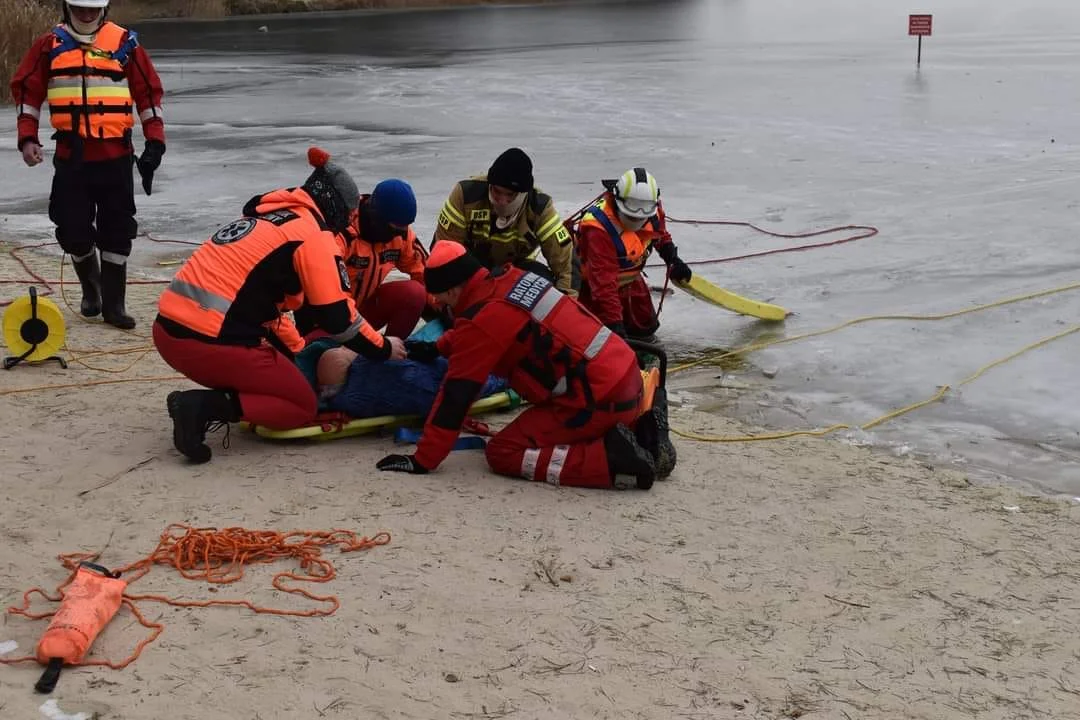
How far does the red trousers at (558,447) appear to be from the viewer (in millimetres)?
4992

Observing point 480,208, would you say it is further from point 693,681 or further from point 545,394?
point 693,681

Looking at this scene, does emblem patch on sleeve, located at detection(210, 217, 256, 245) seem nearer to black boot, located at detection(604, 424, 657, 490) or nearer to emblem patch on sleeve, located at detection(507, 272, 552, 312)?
emblem patch on sleeve, located at detection(507, 272, 552, 312)

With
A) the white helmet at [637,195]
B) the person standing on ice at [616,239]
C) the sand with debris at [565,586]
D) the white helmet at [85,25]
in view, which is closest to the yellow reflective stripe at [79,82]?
the white helmet at [85,25]

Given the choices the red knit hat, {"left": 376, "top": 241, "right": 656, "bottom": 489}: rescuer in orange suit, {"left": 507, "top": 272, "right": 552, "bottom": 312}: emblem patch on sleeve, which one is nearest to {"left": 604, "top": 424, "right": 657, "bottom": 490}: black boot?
{"left": 376, "top": 241, "right": 656, "bottom": 489}: rescuer in orange suit

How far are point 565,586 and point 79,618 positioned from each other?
1.49 meters

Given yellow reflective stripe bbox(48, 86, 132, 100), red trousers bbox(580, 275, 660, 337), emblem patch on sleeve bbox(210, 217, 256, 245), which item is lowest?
red trousers bbox(580, 275, 660, 337)

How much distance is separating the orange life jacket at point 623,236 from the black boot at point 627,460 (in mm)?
1829

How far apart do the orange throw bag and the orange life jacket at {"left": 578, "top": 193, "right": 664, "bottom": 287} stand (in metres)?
3.45

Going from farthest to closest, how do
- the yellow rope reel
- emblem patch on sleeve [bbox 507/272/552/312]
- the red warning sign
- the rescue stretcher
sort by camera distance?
the red warning sign
the yellow rope reel
the rescue stretcher
emblem patch on sleeve [bbox 507/272/552/312]

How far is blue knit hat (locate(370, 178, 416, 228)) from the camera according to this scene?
5.60 meters

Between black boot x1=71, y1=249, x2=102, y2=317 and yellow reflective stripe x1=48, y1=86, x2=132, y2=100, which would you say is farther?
black boot x1=71, y1=249, x2=102, y2=317

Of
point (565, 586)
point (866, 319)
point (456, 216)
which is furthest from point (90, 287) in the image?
point (866, 319)

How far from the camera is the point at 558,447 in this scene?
5.03 m

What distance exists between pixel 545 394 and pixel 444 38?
81.3ft
